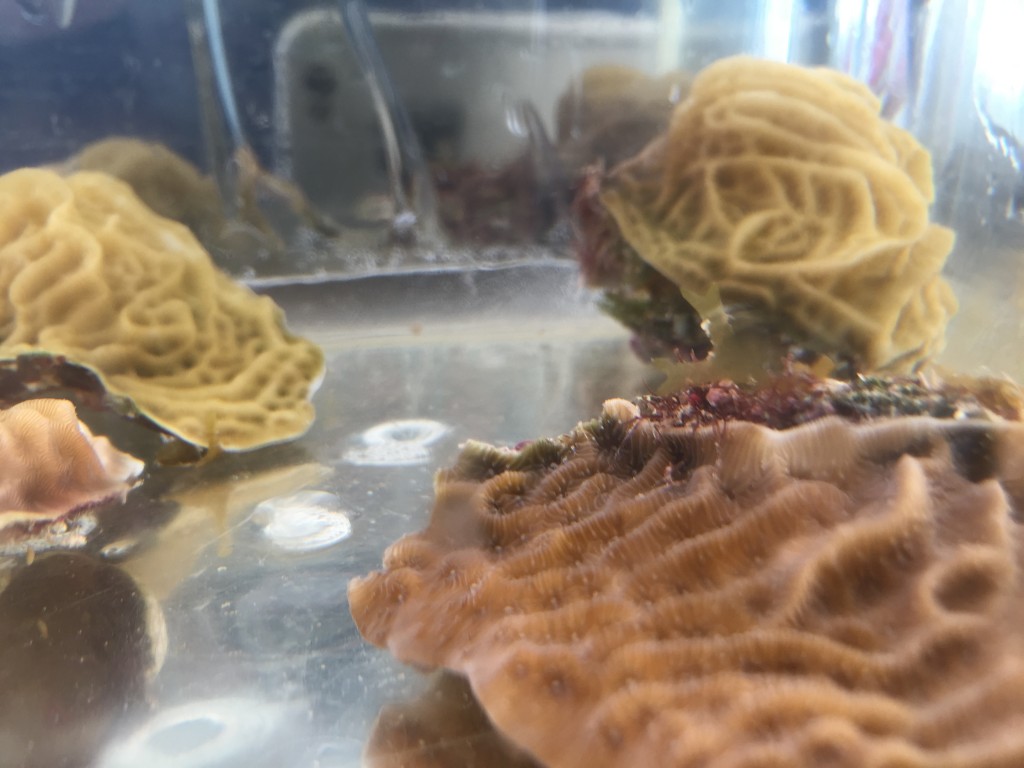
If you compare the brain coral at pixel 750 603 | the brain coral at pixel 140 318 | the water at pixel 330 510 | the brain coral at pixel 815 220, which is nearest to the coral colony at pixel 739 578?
the brain coral at pixel 750 603

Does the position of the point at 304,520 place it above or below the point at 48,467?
below

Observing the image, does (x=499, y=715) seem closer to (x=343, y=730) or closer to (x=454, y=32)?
(x=343, y=730)

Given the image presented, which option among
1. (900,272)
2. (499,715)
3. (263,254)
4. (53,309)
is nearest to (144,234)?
(53,309)

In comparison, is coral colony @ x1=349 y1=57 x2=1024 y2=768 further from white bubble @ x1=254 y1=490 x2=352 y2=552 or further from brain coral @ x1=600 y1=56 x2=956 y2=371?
brain coral @ x1=600 y1=56 x2=956 y2=371

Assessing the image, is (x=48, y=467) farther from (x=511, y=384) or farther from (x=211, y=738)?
(x=511, y=384)

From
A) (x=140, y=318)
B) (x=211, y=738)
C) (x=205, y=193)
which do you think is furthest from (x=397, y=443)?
(x=205, y=193)

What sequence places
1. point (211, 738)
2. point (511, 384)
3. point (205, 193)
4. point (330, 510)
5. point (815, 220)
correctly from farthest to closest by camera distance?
point (205, 193)
point (511, 384)
point (815, 220)
point (330, 510)
point (211, 738)
